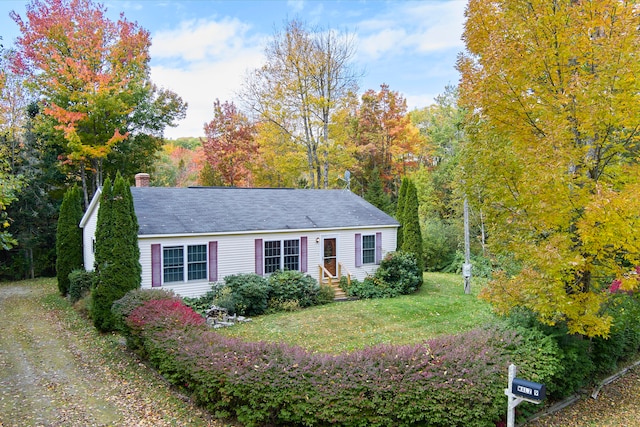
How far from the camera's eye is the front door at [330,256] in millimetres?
17875

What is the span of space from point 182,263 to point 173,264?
30 cm

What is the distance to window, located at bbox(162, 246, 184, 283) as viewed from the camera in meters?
14.1

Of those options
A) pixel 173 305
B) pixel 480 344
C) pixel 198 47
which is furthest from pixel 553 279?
pixel 198 47

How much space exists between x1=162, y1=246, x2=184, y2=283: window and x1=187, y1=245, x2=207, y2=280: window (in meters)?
0.25

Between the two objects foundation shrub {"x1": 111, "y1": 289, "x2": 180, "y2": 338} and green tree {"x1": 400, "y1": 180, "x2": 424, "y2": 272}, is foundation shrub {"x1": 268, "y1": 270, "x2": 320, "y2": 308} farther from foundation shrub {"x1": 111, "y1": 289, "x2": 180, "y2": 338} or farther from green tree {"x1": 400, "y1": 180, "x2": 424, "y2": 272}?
green tree {"x1": 400, "y1": 180, "x2": 424, "y2": 272}

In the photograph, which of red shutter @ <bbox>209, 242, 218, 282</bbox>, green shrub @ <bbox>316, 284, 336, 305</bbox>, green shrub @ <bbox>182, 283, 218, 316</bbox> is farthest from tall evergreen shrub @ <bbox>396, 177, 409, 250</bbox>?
green shrub @ <bbox>182, 283, 218, 316</bbox>

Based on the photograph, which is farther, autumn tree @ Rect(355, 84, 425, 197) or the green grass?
autumn tree @ Rect(355, 84, 425, 197)

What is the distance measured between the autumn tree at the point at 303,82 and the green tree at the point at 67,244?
45.5 feet

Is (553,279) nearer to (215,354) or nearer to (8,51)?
(215,354)

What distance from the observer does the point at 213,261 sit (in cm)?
1490

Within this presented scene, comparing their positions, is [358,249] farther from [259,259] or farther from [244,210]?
[244,210]

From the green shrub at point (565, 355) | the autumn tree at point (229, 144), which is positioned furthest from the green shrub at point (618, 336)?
the autumn tree at point (229, 144)

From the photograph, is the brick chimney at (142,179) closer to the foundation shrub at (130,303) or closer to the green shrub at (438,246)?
the foundation shrub at (130,303)

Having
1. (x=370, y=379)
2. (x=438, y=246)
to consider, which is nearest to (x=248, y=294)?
(x=370, y=379)
